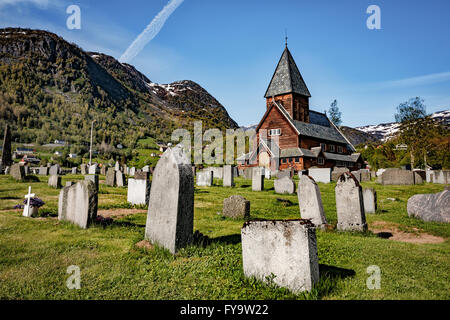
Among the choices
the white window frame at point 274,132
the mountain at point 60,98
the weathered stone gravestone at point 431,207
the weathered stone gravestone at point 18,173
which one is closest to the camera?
the weathered stone gravestone at point 431,207

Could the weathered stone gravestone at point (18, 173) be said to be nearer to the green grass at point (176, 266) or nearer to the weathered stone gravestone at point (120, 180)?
the weathered stone gravestone at point (120, 180)

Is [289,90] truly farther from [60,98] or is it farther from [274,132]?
[60,98]

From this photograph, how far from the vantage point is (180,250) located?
5438 mm

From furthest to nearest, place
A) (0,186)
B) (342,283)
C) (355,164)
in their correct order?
1. (355,164)
2. (0,186)
3. (342,283)

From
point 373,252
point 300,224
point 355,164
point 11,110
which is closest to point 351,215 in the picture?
point 373,252

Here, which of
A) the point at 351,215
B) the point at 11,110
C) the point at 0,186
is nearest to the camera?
the point at 351,215

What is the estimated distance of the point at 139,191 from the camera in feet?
40.6

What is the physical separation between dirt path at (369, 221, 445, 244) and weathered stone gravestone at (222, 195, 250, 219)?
14.6 ft

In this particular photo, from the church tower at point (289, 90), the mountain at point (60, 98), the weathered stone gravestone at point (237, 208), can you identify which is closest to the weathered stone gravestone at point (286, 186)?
the weathered stone gravestone at point (237, 208)

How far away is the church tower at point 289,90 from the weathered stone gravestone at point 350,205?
1488 inches

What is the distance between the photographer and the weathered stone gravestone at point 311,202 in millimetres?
8625

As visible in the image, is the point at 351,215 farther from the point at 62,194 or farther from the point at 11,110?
the point at 11,110

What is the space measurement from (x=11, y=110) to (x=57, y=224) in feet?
304
